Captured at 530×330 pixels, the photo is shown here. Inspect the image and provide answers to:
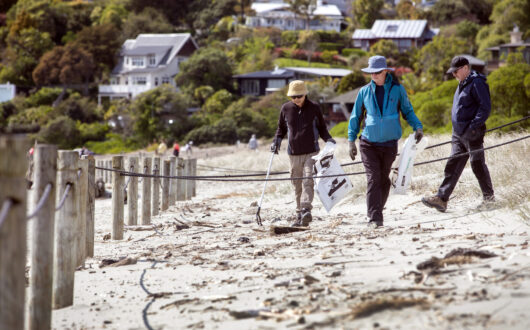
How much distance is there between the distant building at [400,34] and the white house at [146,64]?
21.9m

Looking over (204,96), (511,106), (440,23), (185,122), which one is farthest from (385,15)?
(511,106)

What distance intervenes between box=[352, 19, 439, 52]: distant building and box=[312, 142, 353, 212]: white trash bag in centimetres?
8203

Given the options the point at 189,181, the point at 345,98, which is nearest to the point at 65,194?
the point at 189,181

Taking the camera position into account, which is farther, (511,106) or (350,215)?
(511,106)

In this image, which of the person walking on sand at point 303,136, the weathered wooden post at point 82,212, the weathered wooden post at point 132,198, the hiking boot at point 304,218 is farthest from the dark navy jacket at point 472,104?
the weathered wooden post at point 132,198

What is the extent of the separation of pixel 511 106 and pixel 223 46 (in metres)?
58.7

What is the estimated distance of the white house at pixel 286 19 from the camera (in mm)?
108312

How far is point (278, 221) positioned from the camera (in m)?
10.5

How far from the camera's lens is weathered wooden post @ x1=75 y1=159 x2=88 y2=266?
6895 millimetres

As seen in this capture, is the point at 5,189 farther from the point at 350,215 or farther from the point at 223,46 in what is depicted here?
the point at 223,46

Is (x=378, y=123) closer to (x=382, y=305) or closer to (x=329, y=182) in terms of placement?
(x=329, y=182)

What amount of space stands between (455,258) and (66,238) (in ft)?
9.79

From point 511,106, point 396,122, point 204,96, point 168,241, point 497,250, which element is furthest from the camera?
point 204,96

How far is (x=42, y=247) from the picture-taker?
4828 mm
